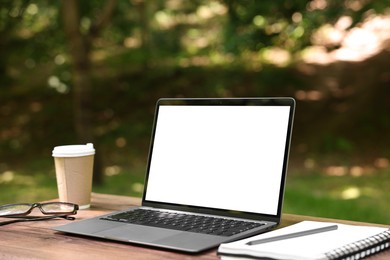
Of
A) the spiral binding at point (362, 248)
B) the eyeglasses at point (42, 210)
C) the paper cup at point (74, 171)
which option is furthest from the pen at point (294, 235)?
the paper cup at point (74, 171)

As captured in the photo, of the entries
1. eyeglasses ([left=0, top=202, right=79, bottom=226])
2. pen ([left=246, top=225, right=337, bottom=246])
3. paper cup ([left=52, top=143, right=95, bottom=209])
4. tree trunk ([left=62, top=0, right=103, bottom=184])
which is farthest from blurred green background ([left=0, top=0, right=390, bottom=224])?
pen ([left=246, top=225, right=337, bottom=246])

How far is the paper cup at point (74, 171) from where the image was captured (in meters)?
2.05

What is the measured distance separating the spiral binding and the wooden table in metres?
0.02

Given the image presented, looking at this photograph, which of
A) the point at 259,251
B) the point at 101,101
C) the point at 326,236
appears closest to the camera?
the point at 259,251

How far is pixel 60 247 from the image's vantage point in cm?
158

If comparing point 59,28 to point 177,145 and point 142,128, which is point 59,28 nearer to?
point 142,128

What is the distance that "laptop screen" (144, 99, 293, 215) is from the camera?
1.72 metres

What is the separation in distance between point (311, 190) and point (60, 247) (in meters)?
5.60

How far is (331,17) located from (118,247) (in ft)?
16.7

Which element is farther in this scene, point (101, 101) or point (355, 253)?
point (101, 101)

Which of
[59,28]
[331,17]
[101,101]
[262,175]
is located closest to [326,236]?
[262,175]

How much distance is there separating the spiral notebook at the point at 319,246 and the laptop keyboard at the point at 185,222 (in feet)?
0.41

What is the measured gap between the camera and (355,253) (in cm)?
137

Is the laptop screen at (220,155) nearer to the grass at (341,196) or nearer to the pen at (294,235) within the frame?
the pen at (294,235)
